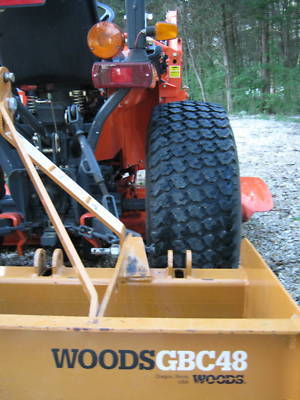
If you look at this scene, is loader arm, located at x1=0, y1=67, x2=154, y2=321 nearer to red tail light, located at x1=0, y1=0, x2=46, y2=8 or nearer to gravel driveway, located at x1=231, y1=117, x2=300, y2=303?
red tail light, located at x1=0, y1=0, x2=46, y2=8

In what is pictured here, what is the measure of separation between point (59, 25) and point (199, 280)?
5.07ft

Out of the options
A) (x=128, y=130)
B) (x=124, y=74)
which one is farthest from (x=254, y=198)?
(x=124, y=74)

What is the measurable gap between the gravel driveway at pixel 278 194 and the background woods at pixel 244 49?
6.09 meters

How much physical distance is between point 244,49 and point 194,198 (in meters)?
20.9

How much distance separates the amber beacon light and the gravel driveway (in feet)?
5.93

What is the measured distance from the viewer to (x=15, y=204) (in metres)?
2.50

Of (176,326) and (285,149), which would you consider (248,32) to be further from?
(176,326)

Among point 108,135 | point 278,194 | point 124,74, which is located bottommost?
point 278,194

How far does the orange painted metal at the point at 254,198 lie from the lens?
319 cm

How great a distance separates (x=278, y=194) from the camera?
5035 millimetres

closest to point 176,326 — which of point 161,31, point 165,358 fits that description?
point 165,358

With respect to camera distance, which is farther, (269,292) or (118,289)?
(118,289)

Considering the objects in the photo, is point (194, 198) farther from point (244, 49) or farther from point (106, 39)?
point (244, 49)

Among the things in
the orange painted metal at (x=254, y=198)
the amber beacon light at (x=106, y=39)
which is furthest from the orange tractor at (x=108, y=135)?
the orange painted metal at (x=254, y=198)
